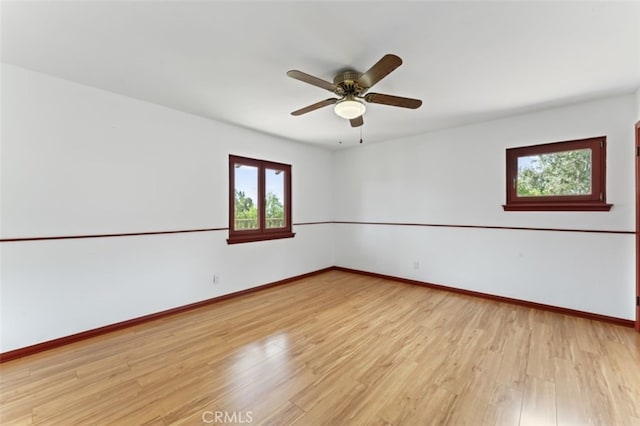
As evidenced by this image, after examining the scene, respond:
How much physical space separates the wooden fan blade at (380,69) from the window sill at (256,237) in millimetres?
2647

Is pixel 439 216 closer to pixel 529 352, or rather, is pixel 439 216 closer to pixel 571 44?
pixel 529 352

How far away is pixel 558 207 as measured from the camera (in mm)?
3146

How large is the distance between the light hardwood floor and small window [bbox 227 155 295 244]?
1.33m

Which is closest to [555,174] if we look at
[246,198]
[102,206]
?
[246,198]

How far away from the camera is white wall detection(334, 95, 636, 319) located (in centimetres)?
286

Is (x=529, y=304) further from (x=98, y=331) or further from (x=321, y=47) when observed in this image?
(x=98, y=331)

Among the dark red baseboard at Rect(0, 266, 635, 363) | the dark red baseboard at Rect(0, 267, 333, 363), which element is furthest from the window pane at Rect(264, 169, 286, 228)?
the dark red baseboard at Rect(0, 267, 333, 363)

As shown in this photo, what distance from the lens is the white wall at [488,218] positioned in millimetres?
2859

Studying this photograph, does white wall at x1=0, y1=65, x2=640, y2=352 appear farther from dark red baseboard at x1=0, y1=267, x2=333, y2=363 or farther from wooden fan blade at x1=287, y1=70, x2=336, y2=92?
wooden fan blade at x1=287, y1=70, x2=336, y2=92

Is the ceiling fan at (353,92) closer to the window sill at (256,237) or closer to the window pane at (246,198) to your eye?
the window pane at (246,198)

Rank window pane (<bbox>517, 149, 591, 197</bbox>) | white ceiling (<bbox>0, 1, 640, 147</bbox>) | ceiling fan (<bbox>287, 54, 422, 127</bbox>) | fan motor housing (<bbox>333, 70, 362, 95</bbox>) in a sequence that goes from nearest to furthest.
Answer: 1. white ceiling (<bbox>0, 1, 640, 147</bbox>)
2. ceiling fan (<bbox>287, 54, 422, 127</bbox>)
3. fan motor housing (<bbox>333, 70, 362, 95</bbox>)
4. window pane (<bbox>517, 149, 591, 197</bbox>)

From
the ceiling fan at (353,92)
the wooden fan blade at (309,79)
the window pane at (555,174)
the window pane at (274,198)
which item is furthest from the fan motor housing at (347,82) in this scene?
the window pane at (555,174)

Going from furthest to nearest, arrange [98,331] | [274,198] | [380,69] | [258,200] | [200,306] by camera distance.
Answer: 1. [274,198]
2. [258,200]
3. [200,306]
4. [98,331]
5. [380,69]

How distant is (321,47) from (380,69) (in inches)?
18.5
